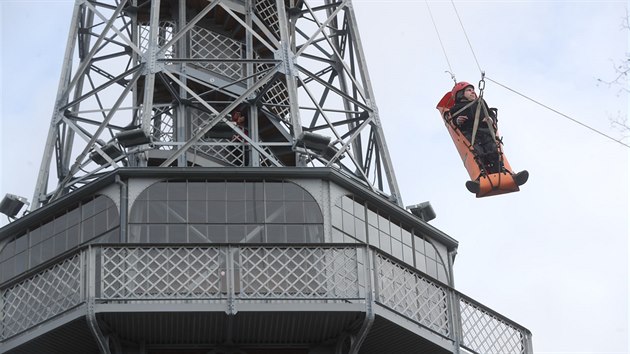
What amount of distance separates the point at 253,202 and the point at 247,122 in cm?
531

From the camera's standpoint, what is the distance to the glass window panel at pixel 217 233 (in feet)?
117

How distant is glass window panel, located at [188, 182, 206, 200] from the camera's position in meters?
35.8

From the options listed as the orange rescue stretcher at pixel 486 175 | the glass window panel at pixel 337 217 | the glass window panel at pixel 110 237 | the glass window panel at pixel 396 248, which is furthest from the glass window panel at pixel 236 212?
the orange rescue stretcher at pixel 486 175

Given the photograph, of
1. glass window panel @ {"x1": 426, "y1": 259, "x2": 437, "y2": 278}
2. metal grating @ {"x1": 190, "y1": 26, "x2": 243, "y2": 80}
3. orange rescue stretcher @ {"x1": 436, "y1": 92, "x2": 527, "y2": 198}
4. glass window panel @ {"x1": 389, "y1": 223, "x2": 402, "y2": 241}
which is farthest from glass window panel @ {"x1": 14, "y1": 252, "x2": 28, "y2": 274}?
orange rescue stretcher @ {"x1": 436, "y1": 92, "x2": 527, "y2": 198}

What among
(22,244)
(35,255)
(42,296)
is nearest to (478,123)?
(35,255)

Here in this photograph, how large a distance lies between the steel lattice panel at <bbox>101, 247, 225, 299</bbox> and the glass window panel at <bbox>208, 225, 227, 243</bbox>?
1582 millimetres

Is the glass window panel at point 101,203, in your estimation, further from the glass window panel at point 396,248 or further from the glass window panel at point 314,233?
the glass window panel at point 396,248

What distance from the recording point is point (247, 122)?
134ft

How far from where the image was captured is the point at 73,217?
36031 millimetres

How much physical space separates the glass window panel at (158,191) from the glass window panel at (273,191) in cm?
195

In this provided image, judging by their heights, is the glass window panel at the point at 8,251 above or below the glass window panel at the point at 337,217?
above

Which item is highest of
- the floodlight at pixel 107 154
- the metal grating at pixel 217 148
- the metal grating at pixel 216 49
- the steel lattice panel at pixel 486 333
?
the metal grating at pixel 216 49

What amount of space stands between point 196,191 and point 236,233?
1.13 m

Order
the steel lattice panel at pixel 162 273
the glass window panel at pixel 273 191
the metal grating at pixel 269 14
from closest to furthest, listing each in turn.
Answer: the steel lattice panel at pixel 162 273 < the glass window panel at pixel 273 191 < the metal grating at pixel 269 14
